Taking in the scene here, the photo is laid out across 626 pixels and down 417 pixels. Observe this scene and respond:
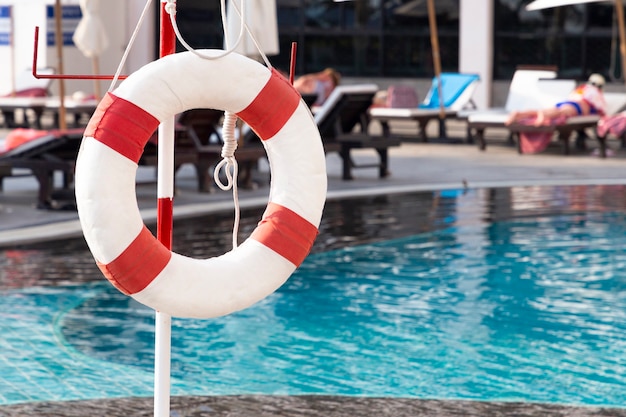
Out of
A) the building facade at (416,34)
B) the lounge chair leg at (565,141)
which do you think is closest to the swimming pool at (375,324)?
the lounge chair leg at (565,141)

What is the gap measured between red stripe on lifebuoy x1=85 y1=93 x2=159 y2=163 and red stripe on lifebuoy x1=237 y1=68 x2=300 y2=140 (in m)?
0.33

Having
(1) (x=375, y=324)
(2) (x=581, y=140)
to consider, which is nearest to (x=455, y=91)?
(2) (x=581, y=140)

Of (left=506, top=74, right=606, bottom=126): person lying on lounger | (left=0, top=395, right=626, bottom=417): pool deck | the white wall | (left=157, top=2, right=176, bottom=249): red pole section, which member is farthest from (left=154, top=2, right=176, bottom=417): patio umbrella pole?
the white wall

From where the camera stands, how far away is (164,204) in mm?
3672

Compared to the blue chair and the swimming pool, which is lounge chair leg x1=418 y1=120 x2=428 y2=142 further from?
the swimming pool

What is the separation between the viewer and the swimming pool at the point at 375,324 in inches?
200

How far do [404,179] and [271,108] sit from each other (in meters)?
9.04

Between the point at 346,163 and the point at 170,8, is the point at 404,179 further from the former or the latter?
the point at 170,8

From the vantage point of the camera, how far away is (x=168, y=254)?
11.3ft

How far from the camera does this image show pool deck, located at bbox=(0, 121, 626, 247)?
9516 millimetres

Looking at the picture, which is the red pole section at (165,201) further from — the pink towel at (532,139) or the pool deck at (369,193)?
the pink towel at (532,139)

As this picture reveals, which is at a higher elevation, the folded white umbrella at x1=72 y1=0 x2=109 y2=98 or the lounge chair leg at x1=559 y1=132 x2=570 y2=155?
the folded white umbrella at x1=72 y1=0 x2=109 y2=98

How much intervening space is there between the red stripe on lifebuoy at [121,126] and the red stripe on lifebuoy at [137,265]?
229 millimetres

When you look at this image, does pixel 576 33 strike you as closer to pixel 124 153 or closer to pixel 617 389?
pixel 617 389
